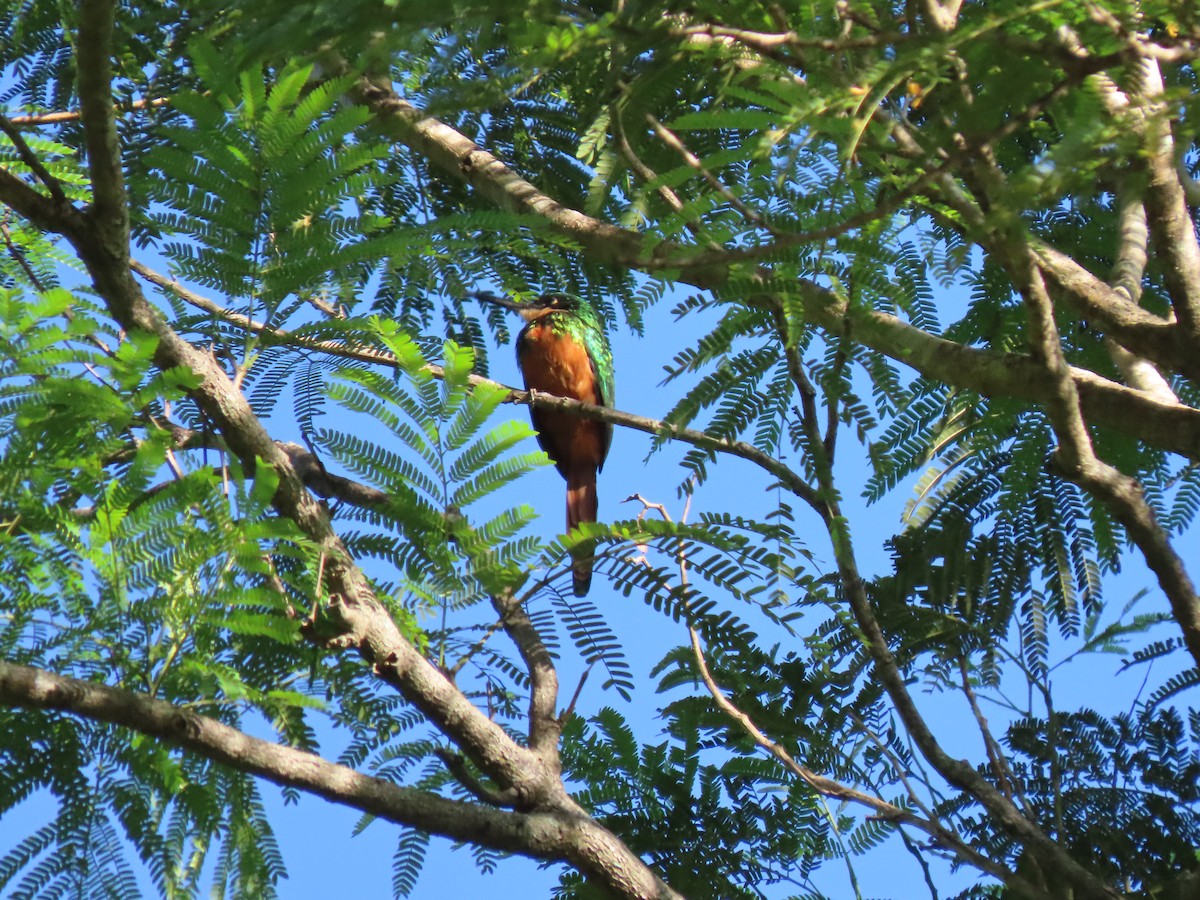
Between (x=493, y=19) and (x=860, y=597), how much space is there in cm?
197

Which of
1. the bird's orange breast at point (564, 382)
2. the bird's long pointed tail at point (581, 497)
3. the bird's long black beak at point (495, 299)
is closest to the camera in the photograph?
the bird's long black beak at point (495, 299)

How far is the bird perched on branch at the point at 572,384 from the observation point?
7.13m

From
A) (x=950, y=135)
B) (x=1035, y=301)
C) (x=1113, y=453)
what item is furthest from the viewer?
(x=1113, y=453)

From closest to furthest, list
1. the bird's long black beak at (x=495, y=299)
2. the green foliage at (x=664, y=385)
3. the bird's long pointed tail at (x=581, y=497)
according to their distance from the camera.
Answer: the green foliage at (x=664, y=385) → the bird's long black beak at (x=495, y=299) → the bird's long pointed tail at (x=581, y=497)

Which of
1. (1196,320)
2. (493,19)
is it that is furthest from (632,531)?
(493,19)

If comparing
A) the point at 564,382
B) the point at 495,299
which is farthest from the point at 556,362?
the point at 495,299

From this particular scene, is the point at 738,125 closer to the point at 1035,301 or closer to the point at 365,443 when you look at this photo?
the point at 1035,301

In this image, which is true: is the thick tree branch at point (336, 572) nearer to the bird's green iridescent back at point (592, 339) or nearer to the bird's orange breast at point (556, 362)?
the bird's green iridescent back at point (592, 339)

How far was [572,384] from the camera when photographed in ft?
24.2

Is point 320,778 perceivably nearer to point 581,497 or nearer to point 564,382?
point 581,497

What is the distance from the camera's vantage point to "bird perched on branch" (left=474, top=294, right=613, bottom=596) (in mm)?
7129

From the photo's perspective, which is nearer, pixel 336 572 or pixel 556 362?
pixel 336 572

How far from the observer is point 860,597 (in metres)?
3.21

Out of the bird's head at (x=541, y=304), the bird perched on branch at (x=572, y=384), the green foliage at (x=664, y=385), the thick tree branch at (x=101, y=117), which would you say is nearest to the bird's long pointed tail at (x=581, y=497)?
the bird perched on branch at (x=572, y=384)
